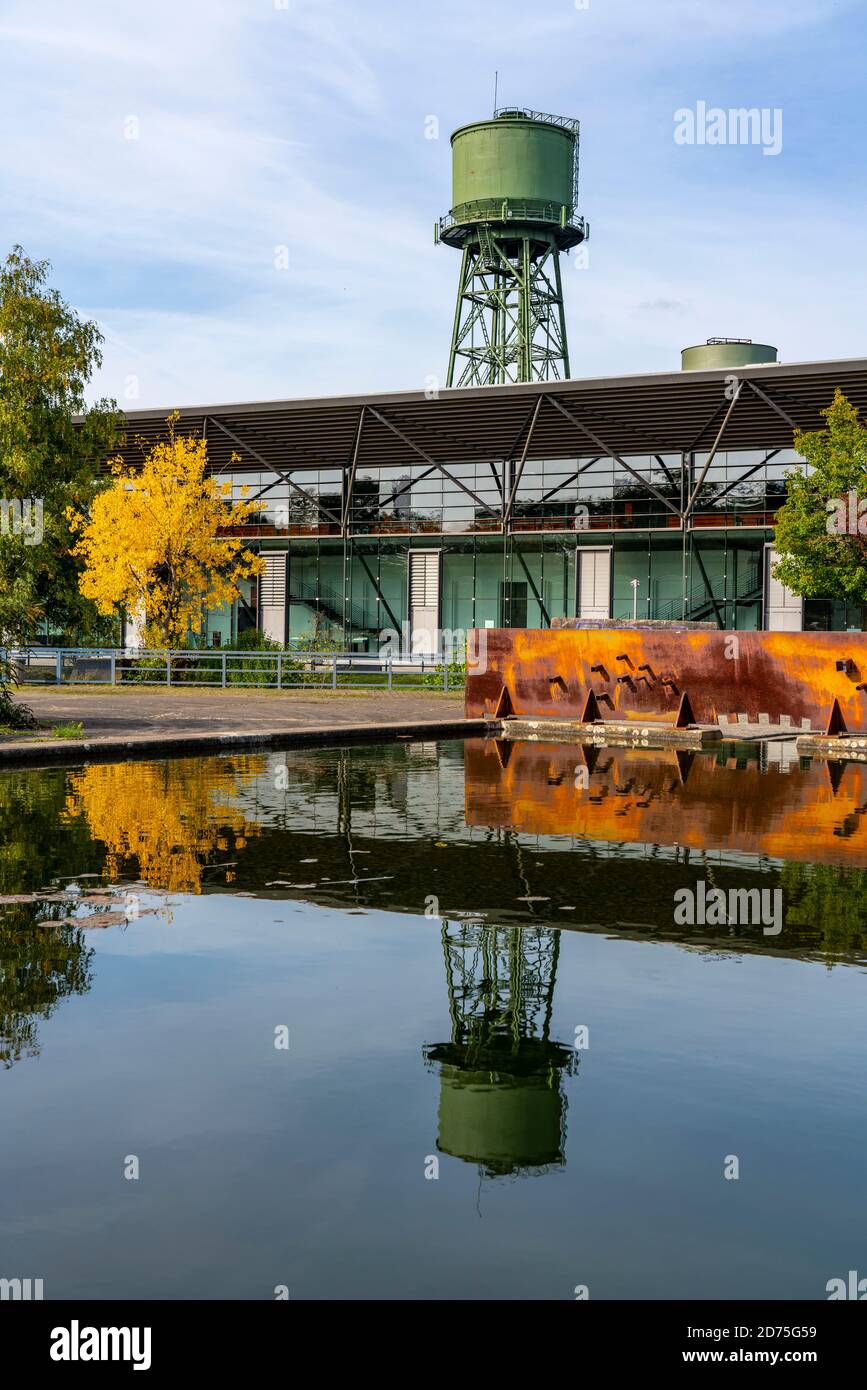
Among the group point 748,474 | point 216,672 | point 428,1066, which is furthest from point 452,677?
point 428,1066

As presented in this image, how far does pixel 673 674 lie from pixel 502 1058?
1813 centimetres

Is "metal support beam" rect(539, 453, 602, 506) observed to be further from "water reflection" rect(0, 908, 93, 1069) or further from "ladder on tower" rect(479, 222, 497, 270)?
"water reflection" rect(0, 908, 93, 1069)

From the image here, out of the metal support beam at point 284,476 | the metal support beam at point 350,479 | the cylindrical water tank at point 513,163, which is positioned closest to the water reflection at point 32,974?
the metal support beam at point 350,479

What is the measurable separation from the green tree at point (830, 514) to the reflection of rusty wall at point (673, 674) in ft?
67.8

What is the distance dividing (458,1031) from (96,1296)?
8.78 ft

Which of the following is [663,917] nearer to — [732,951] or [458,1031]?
[732,951]

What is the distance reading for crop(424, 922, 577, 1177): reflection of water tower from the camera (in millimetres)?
5016

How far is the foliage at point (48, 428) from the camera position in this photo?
135 ft

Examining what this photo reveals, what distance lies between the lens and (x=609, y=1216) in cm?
438

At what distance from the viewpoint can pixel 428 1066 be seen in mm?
5832

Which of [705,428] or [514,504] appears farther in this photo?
[514,504]

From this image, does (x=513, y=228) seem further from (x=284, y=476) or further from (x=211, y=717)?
(x=211, y=717)

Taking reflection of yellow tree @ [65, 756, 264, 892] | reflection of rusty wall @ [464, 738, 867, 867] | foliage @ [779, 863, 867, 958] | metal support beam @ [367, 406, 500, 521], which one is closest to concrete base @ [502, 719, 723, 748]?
reflection of rusty wall @ [464, 738, 867, 867]

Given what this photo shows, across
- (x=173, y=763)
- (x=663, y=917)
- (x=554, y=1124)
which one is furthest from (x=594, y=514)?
(x=554, y=1124)
